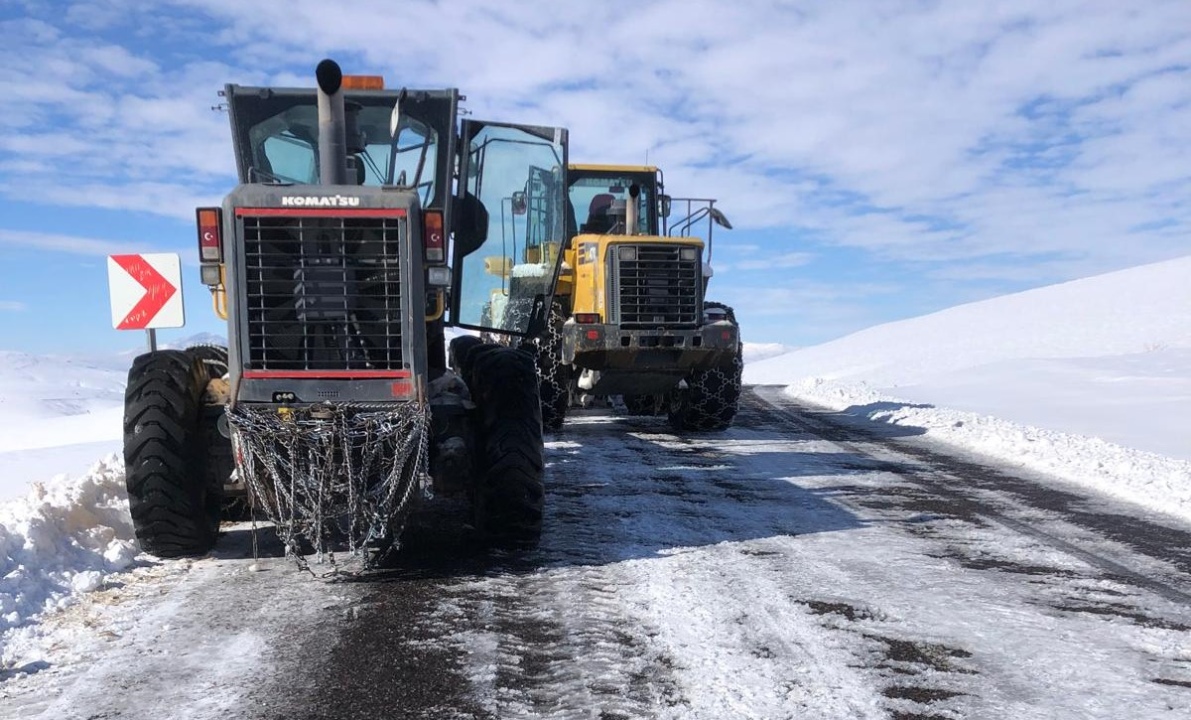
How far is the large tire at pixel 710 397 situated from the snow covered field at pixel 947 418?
102 inches

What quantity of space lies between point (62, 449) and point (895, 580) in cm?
922

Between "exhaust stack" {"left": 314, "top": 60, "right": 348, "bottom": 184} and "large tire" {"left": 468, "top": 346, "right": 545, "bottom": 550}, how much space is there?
1477mm

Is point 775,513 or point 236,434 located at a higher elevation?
point 236,434

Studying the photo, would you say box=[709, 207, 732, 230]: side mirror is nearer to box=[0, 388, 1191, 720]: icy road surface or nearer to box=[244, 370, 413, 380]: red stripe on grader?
box=[0, 388, 1191, 720]: icy road surface

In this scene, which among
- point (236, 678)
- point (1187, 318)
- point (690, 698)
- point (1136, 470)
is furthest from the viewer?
point (1187, 318)

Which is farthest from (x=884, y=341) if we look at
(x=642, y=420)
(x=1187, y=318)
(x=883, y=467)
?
(x=883, y=467)

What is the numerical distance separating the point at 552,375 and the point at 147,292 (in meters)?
4.75

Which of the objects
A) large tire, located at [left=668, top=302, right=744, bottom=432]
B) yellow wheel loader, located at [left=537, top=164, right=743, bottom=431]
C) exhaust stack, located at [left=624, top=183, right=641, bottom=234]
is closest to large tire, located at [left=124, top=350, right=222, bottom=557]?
yellow wheel loader, located at [left=537, top=164, right=743, bottom=431]

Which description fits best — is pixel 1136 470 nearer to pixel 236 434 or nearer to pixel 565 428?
pixel 565 428

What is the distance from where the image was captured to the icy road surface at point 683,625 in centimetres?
341

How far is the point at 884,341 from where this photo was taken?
4322 centimetres

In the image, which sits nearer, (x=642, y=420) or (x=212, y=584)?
(x=212, y=584)

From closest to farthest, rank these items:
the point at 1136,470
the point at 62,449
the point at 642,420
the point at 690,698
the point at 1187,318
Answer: the point at 690,698
the point at 1136,470
the point at 62,449
the point at 642,420
the point at 1187,318

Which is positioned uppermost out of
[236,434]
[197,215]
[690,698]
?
[197,215]
